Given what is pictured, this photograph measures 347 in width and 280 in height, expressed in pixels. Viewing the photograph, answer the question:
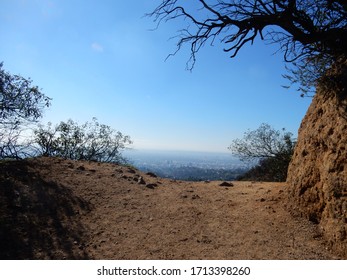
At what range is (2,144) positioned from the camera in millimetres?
9211

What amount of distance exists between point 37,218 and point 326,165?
22.5ft

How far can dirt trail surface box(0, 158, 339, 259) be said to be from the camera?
5.24 m

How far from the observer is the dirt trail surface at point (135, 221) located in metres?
5.24

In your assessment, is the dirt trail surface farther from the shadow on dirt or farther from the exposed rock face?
the exposed rock face

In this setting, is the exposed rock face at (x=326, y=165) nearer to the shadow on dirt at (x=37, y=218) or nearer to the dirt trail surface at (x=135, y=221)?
the dirt trail surface at (x=135, y=221)

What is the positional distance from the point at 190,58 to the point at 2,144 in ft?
23.5

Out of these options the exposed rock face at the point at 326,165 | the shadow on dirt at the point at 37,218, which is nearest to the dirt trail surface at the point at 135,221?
the shadow on dirt at the point at 37,218

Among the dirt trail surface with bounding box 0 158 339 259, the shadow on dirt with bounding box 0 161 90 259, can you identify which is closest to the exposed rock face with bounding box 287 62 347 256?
the dirt trail surface with bounding box 0 158 339 259

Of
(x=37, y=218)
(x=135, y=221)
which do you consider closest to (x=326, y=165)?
(x=135, y=221)

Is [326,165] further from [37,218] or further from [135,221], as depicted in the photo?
[37,218]

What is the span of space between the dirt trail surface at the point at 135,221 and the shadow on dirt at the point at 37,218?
2cm

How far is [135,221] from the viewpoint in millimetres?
6664

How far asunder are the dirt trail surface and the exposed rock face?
0.40 metres
